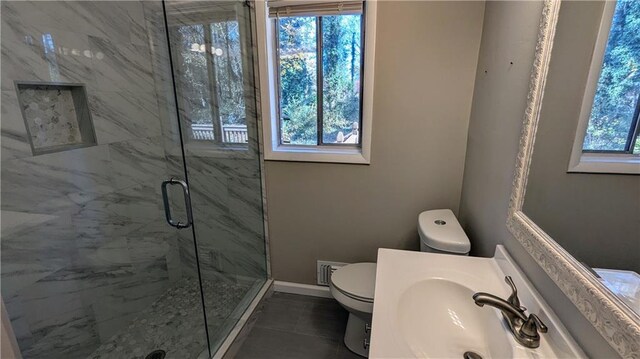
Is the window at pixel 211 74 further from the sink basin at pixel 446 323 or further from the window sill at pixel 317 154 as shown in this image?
the sink basin at pixel 446 323

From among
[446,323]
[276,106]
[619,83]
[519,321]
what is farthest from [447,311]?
[276,106]

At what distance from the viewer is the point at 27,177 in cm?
136

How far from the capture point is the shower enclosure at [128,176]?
136 cm

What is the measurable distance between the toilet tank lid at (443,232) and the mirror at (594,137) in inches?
19.7

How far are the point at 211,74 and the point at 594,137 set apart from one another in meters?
1.92

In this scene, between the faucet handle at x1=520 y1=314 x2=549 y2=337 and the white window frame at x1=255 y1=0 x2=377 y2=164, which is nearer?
the faucet handle at x1=520 y1=314 x2=549 y2=337

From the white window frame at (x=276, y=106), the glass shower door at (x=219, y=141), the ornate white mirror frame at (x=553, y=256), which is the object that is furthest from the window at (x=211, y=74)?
the ornate white mirror frame at (x=553, y=256)

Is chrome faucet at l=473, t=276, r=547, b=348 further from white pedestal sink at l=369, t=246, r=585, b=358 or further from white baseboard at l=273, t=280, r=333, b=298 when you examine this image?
white baseboard at l=273, t=280, r=333, b=298

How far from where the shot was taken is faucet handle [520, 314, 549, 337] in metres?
0.77

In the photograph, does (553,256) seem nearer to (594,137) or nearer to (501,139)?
(594,137)

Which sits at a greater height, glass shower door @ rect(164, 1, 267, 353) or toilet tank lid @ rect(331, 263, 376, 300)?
glass shower door @ rect(164, 1, 267, 353)

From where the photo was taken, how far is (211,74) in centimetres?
189

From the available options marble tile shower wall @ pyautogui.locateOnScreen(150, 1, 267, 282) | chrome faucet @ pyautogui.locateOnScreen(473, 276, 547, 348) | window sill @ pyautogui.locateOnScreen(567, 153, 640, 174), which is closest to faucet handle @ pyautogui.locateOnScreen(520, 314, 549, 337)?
chrome faucet @ pyautogui.locateOnScreen(473, 276, 547, 348)

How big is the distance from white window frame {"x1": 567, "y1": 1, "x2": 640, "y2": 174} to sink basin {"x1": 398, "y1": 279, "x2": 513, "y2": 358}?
516mm
